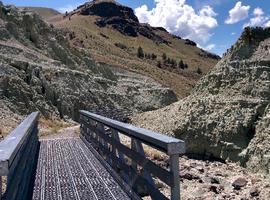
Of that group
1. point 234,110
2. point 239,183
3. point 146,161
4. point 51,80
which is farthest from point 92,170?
point 51,80

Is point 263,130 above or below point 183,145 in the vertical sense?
below

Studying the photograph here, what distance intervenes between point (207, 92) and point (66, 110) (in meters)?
17.4

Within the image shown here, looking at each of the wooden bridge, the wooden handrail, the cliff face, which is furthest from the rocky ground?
the wooden handrail

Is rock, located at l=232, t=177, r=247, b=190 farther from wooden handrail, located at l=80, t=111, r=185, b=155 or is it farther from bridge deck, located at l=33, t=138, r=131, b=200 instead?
wooden handrail, located at l=80, t=111, r=185, b=155

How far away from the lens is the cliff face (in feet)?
65.7

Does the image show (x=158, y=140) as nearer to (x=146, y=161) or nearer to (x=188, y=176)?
(x=146, y=161)

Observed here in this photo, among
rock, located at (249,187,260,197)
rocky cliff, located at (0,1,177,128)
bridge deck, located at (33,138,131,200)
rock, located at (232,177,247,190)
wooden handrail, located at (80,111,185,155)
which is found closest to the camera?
wooden handrail, located at (80,111,185,155)

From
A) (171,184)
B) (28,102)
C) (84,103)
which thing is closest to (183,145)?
(171,184)

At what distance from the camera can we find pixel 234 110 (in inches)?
846

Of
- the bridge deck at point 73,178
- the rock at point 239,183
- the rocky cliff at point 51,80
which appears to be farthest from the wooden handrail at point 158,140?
the rocky cliff at point 51,80

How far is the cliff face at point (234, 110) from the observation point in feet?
65.7

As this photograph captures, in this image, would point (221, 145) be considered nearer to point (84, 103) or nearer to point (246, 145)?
point (246, 145)

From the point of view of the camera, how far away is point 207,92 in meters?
24.6

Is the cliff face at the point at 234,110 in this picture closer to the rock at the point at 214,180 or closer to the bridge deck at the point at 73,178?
the rock at the point at 214,180
